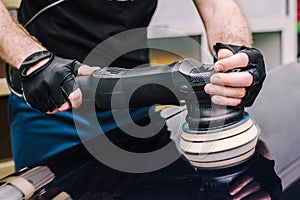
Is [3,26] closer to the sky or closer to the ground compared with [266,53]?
closer to the sky

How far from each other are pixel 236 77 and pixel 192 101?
71 millimetres

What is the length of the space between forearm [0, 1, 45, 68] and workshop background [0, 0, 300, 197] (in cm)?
85

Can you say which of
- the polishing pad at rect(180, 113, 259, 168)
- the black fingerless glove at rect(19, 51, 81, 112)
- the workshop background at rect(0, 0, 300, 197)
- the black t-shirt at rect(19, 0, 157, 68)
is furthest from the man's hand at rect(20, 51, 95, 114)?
the workshop background at rect(0, 0, 300, 197)

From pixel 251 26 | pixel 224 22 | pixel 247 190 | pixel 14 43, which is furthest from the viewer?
pixel 251 26

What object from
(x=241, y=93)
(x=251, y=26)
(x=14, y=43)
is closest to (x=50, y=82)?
(x=14, y=43)

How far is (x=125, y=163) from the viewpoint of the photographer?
62 centimetres

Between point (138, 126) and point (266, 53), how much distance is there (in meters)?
1.99

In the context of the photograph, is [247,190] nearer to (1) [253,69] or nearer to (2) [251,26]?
(1) [253,69]

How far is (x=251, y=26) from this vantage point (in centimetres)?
236

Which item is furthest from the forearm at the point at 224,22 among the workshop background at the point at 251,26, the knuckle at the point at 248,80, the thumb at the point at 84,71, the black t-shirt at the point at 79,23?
the workshop background at the point at 251,26

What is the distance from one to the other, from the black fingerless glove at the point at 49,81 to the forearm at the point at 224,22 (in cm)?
40

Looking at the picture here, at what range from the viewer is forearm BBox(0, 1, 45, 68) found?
669mm

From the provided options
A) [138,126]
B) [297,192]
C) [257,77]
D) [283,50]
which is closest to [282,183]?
[297,192]

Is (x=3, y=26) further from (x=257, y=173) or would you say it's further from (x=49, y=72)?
(x=257, y=173)
